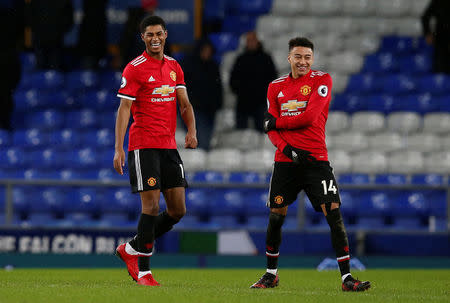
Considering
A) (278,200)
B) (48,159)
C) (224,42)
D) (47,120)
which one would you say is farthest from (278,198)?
(224,42)

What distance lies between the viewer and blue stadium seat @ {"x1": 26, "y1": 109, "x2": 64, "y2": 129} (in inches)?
598

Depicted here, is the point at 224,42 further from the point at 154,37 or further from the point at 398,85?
the point at 154,37

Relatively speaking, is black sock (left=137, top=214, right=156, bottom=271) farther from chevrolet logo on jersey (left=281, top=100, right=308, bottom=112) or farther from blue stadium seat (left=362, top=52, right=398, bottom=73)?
blue stadium seat (left=362, top=52, right=398, bottom=73)

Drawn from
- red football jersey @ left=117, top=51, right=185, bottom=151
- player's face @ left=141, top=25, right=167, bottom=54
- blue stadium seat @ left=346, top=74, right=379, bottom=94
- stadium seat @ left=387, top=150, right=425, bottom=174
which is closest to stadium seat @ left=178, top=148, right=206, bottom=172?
stadium seat @ left=387, top=150, right=425, bottom=174

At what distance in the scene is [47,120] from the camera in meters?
15.2

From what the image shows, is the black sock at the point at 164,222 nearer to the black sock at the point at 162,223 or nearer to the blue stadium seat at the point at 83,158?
the black sock at the point at 162,223

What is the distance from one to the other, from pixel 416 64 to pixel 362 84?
1.06m

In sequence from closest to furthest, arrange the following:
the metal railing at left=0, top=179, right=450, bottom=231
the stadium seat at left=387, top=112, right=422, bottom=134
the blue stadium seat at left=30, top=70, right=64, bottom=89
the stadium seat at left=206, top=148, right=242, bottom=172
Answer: the metal railing at left=0, top=179, right=450, bottom=231, the stadium seat at left=206, top=148, right=242, bottom=172, the stadium seat at left=387, top=112, right=422, bottom=134, the blue stadium seat at left=30, top=70, right=64, bottom=89

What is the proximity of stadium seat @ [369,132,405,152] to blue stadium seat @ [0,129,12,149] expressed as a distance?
583 centimetres

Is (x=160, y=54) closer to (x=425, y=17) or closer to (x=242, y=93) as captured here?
(x=242, y=93)

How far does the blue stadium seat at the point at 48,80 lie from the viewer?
15992 mm

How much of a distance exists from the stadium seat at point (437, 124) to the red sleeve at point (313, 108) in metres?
7.92

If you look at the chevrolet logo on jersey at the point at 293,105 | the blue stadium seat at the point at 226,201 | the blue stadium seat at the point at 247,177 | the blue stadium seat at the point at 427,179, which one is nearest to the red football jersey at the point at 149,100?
the chevrolet logo on jersey at the point at 293,105

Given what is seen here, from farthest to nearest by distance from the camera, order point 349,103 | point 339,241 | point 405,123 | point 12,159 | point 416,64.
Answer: point 416,64
point 349,103
point 405,123
point 12,159
point 339,241
